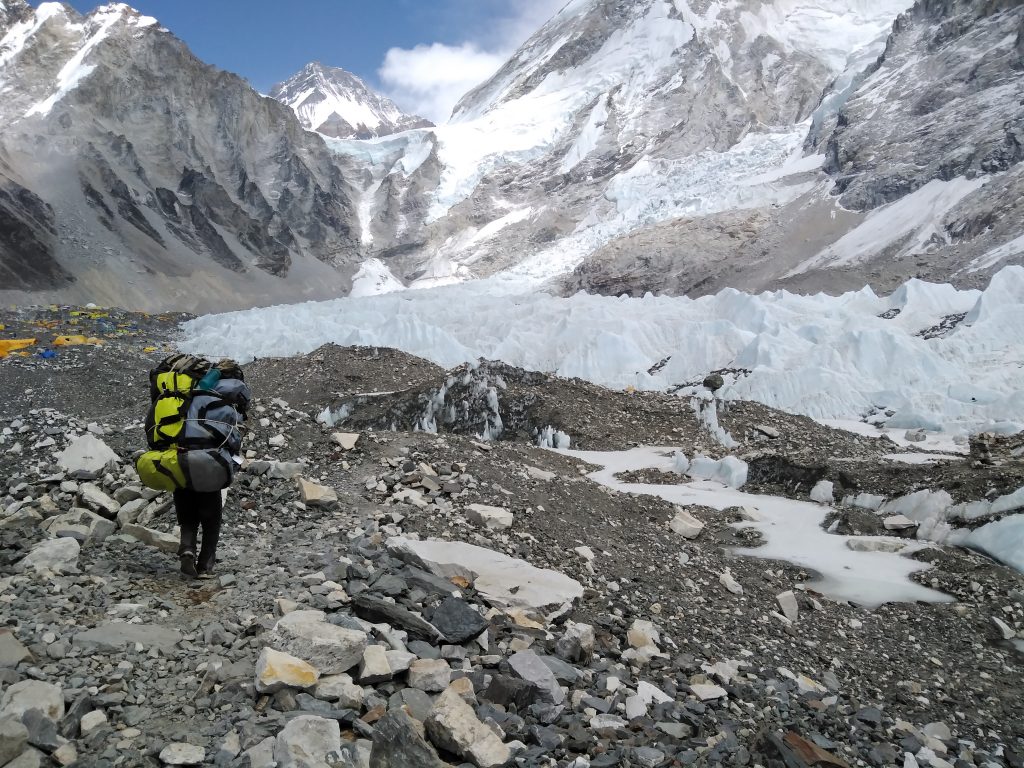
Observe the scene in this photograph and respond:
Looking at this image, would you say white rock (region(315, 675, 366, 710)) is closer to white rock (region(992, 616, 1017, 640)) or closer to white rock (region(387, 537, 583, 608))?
white rock (region(387, 537, 583, 608))

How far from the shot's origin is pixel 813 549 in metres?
7.77

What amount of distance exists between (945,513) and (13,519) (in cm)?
944

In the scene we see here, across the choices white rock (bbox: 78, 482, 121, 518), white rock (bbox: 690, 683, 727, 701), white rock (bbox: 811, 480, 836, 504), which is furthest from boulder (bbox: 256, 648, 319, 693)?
white rock (bbox: 811, 480, 836, 504)

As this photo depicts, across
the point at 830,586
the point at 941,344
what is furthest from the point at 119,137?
the point at 830,586

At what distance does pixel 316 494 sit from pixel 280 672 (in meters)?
2.89

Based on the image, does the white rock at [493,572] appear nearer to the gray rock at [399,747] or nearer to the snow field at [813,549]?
the gray rock at [399,747]

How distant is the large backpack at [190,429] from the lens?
407cm

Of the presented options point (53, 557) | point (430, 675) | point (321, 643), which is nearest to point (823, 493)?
point (430, 675)

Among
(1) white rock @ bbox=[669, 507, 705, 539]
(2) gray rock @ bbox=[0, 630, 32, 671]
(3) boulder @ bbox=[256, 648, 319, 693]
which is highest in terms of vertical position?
(2) gray rock @ bbox=[0, 630, 32, 671]

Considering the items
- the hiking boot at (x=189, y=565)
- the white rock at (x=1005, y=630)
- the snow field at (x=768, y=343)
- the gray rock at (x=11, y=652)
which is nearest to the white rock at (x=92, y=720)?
the gray rock at (x=11, y=652)

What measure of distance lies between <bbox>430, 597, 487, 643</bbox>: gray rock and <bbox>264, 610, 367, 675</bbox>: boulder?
62 centimetres

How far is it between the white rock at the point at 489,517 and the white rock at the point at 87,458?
3126mm

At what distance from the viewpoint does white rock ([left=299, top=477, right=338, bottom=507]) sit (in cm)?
567

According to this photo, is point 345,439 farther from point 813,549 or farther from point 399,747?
point 813,549
